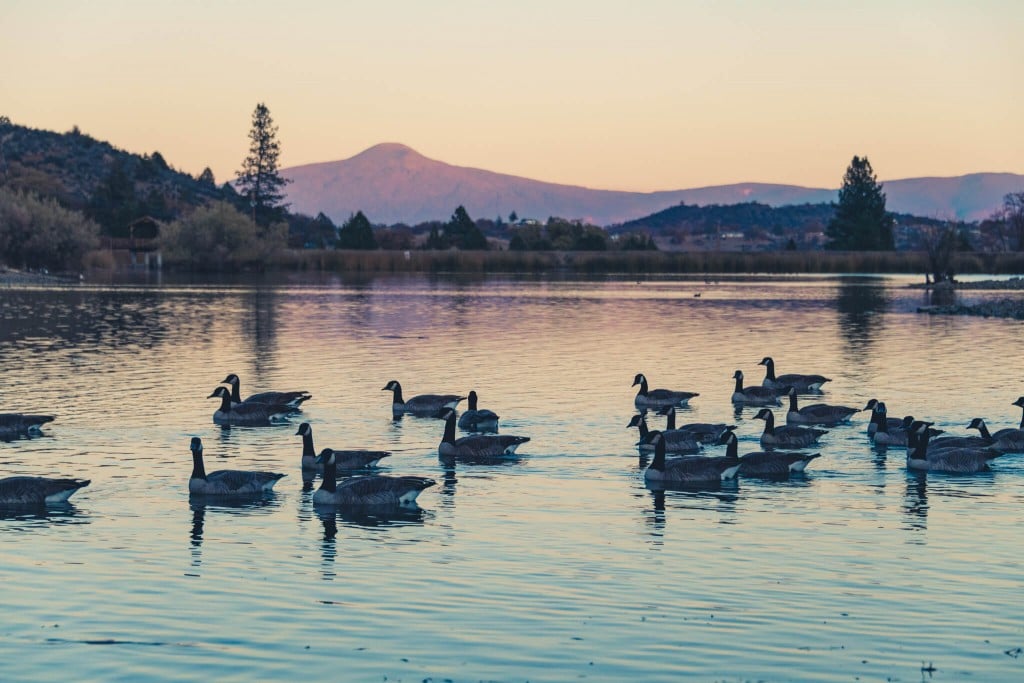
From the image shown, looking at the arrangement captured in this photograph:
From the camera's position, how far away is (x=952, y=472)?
90.8 feet

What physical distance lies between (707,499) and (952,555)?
18.5 ft

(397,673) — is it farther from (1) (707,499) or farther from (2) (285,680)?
(1) (707,499)

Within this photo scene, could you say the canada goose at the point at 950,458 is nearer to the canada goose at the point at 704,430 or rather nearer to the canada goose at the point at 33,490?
the canada goose at the point at 704,430

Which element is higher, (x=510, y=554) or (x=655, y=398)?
(x=655, y=398)

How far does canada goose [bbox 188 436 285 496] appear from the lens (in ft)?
81.7

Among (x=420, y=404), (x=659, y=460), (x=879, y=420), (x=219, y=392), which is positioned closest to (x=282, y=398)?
(x=219, y=392)

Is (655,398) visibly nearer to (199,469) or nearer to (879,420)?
(879,420)

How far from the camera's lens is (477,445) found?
96.4 ft

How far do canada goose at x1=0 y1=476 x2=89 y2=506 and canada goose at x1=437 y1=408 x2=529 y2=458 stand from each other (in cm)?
832

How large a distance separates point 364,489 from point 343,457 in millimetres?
3087

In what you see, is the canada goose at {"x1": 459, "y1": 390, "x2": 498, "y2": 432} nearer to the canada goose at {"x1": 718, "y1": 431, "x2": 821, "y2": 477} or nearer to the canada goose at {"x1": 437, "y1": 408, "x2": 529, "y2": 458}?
the canada goose at {"x1": 437, "y1": 408, "x2": 529, "y2": 458}

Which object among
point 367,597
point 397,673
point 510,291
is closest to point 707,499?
point 367,597

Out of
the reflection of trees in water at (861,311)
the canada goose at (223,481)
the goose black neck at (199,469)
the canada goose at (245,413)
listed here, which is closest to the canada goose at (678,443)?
the canada goose at (223,481)

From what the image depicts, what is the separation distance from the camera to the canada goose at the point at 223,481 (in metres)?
24.9
